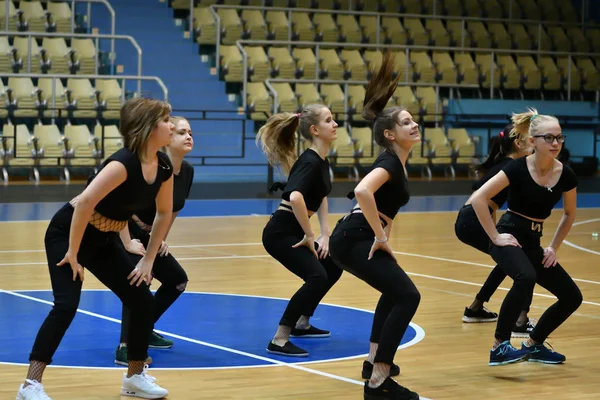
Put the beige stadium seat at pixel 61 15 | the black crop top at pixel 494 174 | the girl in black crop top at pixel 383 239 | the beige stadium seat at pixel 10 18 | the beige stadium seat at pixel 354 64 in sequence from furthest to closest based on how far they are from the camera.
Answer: the beige stadium seat at pixel 354 64
the beige stadium seat at pixel 61 15
the beige stadium seat at pixel 10 18
the black crop top at pixel 494 174
the girl in black crop top at pixel 383 239

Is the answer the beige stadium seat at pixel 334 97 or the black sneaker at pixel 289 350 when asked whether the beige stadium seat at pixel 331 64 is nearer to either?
the beige stadium seat at pixel 334 97

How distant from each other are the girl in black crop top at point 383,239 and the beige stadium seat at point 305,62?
1559cm

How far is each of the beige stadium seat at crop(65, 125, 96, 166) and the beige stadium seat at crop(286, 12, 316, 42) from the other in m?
5.97

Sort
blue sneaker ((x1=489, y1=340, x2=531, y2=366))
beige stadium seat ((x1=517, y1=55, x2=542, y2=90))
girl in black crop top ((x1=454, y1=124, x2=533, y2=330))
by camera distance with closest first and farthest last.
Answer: blue sneaker ((x1=489, y1=340, x2=531, y2=366)) < girl in black crop top ((x1=454, y1=124, x2=533, y2=330)) < beige stadium seat ((x1=517, y1=55, x2=542, y2=90))

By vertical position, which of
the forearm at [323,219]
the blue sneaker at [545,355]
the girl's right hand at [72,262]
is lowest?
the blue sneaker at [545,355]

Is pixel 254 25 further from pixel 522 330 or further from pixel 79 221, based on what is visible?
pixel 79 221

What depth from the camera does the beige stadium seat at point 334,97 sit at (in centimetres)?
2109

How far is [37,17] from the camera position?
794 inches

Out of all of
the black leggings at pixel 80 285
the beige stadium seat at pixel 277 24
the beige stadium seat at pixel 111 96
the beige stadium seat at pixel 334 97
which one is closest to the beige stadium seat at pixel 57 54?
the beige stadium seat at pixel 111 96

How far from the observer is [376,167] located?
5.89m

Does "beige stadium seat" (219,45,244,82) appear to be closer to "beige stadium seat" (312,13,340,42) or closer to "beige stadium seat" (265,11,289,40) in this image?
"beige stadium seat" (265,11,289,40)

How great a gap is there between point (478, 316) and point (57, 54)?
13056 millimetres

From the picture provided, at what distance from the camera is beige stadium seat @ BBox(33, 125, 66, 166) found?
18.2 metres

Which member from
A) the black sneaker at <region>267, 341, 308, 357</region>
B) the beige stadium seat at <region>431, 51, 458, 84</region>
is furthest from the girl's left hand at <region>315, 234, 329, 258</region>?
the beige stadium seat at <region>431, 51, 458, 84</region>
